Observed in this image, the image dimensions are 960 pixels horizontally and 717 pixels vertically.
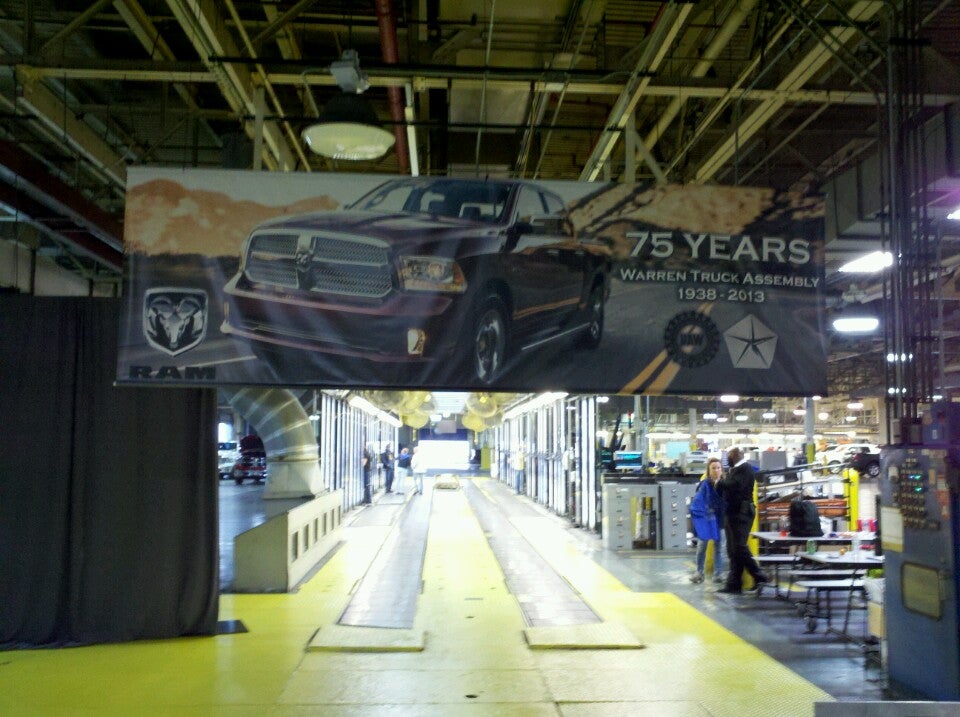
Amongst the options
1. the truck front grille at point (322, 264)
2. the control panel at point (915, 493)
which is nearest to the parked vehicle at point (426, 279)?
the truck front grille at point (322, 264)

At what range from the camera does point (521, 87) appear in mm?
7797

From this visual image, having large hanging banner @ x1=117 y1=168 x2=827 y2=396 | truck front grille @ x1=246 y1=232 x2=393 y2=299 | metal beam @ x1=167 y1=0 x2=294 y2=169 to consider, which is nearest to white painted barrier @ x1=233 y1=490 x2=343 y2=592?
large hanging banner @ x1=117 y1=168 x2=827 y2=396

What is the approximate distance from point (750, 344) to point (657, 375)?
0.74m

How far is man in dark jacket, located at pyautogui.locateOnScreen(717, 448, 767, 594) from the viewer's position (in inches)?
369

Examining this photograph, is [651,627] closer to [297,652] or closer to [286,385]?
[297,652]

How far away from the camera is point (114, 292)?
16.7 m

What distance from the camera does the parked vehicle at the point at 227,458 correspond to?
36.6 metres

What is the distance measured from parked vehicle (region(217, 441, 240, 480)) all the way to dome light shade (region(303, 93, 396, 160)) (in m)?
31.7

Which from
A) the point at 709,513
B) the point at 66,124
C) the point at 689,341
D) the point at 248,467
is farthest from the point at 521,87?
the point at 248,467

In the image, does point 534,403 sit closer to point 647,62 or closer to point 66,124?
point 66,124

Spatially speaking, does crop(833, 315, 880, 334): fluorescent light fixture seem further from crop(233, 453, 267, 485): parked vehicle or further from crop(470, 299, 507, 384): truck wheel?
crop(233, 453, 267, 485): parked vehicle

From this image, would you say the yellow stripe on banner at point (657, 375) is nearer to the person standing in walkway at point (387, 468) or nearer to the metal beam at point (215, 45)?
the metal beam at point (215, 45)

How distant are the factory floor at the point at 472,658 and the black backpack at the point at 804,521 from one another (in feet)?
3.99

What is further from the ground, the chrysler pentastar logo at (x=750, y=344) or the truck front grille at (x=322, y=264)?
the truck front grille at (x=322, y=264)
